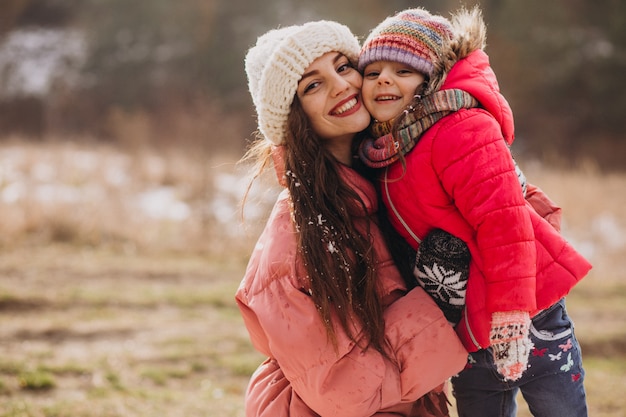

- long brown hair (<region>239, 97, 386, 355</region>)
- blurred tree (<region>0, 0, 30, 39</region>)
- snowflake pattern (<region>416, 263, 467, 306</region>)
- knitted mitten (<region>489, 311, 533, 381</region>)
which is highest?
blurred tree (<region>0, 0, 30, 39</region>)

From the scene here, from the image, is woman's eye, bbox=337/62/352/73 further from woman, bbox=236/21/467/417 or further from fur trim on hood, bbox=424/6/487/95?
fur trim on hood, bbox=424/6/487/95

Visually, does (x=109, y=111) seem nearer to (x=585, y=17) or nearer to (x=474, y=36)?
(x=585, y=17)

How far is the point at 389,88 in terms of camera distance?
2230mm

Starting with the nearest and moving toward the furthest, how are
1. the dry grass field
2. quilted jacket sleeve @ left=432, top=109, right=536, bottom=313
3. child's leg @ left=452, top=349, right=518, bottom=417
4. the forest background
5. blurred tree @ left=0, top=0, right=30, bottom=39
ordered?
1. quilted jacket sleeve @ left=432, top=109, right=536, bottom=313
2. child's leg @ left=452, top=349, right=518, bottom=417
3. the dry grass field
4. the forest background
5. blurred tree @ left=0, top=0, right=30, bottom=39

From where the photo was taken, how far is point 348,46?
2.43 metres

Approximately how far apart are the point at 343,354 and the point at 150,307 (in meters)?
4.51

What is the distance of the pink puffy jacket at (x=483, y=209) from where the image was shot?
1.95 meters

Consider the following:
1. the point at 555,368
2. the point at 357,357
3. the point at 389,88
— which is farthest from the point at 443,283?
the point at 389,88

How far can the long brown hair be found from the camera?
2113mm

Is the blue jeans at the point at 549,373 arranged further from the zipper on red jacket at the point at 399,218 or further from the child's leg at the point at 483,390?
the zipper on red jacket at the point at 399,218

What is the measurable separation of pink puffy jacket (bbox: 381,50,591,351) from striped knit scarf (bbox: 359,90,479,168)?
23 mm

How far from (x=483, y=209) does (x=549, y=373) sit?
26.9 inches

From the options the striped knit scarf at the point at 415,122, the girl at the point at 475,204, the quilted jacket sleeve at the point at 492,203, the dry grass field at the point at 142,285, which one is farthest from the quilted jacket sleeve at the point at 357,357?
the dry grass field at the point at 142,285

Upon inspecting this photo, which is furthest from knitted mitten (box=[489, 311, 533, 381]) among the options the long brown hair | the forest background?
the forest background
